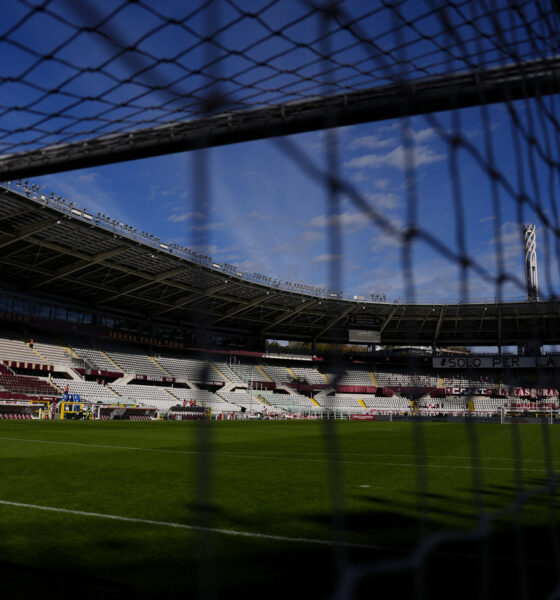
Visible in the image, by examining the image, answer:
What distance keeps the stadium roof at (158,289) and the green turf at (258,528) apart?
40.4 feet

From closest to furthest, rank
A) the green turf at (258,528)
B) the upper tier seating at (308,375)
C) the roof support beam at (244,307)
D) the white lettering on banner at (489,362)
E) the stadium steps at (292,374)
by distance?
1. the green turf at (258,528)
2. the roof support beam at (244,307)
3. the white lettering on banner at (489,362)
4. the stadium steps at (292,374)
5. the upper tier seating at (308,375)

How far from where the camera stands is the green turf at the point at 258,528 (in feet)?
8.44

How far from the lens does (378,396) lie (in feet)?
164

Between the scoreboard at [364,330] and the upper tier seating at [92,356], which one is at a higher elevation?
the scoreboard at [364,330]

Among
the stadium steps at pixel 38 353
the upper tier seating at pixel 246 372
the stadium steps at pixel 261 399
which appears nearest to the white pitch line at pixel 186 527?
the stadium steps at pixel 38 353

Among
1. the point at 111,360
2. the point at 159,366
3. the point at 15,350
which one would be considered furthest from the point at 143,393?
the point at 15,350

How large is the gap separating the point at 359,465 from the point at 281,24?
6241 mm

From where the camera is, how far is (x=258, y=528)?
371 cm

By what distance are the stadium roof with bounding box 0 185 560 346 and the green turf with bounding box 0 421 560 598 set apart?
1230cm

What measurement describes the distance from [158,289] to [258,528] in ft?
121

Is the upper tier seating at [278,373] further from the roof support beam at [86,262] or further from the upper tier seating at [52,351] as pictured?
the roof support beam at [86,262]

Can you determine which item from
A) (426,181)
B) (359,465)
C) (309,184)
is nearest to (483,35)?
(426,181)

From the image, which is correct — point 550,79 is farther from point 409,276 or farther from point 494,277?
point 409,276

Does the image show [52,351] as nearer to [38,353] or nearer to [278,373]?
[38,353]
